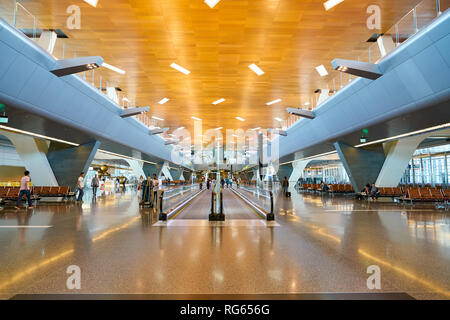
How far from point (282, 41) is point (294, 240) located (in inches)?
296

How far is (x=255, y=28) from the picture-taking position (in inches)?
361

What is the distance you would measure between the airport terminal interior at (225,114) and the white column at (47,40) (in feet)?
0.42

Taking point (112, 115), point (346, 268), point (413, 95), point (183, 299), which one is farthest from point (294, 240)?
point (112, 115)

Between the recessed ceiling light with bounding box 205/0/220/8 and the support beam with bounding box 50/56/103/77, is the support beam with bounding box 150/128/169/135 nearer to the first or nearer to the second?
the support beam with bounding box 50/56/103/77

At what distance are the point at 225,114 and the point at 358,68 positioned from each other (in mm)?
11791

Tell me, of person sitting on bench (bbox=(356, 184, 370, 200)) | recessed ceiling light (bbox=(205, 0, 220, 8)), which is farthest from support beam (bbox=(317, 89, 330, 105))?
recessed ceiling light (bbox=(205, 0, 220, 8))

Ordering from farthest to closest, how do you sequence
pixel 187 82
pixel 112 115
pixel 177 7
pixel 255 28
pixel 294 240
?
pixel 112 115, pixel 187 82, pixel 255 28, pixel 177 7, pixel 294 240

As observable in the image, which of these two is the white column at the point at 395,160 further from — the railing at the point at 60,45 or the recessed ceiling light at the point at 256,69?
the railing at the point at 60,45

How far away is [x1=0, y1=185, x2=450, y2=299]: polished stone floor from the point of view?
11.9 feet

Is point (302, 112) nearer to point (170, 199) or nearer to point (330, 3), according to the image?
point (330, 3)

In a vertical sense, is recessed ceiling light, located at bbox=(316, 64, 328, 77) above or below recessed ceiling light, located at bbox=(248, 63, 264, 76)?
above

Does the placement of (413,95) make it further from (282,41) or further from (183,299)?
(183,299)

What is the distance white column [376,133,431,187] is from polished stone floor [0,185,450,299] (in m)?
13.3

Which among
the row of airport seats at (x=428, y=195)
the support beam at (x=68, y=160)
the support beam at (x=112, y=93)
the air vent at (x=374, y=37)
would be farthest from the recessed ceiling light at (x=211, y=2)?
the support beam at (x=68, y=160)
